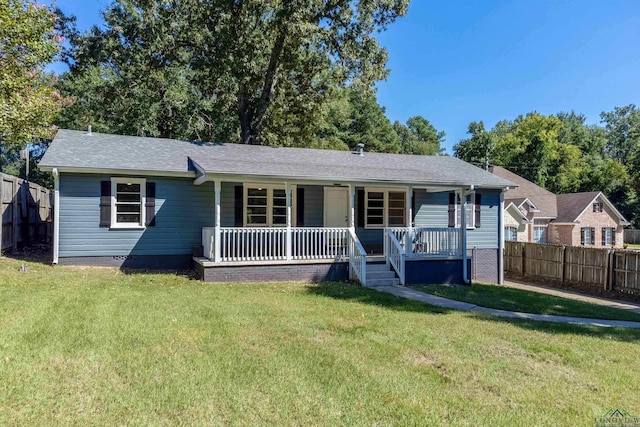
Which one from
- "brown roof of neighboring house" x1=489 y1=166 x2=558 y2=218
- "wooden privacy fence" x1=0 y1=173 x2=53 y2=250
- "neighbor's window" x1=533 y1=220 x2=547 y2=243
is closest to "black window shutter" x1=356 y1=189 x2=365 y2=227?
"wooden privacy fence" x1=0 y1=173 x2=53 y2=250

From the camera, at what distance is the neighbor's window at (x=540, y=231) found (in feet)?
87.8

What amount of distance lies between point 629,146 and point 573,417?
212 ft

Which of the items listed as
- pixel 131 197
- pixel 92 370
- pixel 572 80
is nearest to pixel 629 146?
pixel 572 80

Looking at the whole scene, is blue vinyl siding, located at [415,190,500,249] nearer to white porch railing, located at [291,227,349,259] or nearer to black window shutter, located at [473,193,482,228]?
black window shutter, located at [473,193,482,228]

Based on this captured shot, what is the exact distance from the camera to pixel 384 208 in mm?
13719

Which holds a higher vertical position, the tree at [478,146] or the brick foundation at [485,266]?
the tree at [478,146]

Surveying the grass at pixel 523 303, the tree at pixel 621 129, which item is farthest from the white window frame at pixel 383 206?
the tree at pixel 621 129

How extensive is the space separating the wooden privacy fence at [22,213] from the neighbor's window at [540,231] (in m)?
27.4

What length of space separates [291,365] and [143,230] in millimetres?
8468

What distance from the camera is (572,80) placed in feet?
80.7

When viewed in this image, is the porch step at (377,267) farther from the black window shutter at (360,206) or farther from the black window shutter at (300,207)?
the black window shutter at (300,207)

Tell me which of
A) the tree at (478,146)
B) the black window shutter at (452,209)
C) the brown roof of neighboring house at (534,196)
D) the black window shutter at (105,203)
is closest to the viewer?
the black window shutter at (105,203)

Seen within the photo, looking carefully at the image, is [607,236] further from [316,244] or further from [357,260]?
[316,244]

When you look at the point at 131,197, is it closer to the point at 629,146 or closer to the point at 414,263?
the point at 414,263
